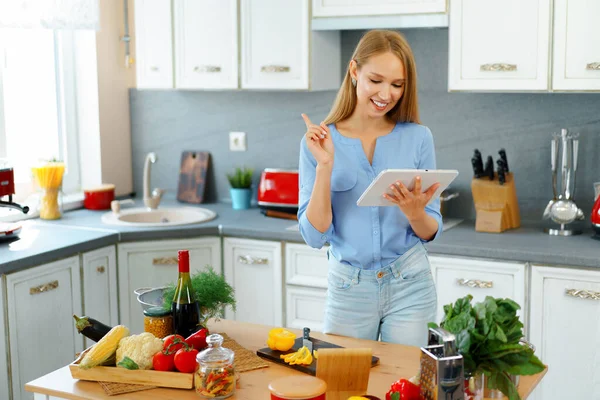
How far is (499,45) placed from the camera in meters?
3.35

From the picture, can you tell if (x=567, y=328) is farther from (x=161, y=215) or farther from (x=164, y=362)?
(x=161, y=215)

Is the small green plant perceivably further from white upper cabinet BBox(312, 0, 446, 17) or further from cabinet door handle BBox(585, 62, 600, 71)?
cabinet door handle BBox(585, 62, 600, 71)

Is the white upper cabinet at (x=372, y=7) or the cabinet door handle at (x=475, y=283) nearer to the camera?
the cabinet door handle at (x=475, y=283)

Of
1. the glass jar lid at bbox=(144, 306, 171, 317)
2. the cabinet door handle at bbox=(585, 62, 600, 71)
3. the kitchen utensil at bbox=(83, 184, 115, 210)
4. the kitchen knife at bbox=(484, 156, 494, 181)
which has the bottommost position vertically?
the glass jar lid at bbox=(144, 306, 171, 317)

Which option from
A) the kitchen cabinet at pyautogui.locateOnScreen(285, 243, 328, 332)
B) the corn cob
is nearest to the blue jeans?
the corn cob

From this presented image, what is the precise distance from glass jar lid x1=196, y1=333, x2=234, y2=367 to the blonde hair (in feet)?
3.03

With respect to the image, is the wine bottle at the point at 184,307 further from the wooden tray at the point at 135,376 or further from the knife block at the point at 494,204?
the knife block at the point at 494,204

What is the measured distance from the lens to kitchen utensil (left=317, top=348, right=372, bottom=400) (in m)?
1.84

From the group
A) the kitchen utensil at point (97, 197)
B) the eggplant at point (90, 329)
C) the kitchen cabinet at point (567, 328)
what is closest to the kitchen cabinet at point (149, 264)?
the kitchen utensil at point (97, 197)

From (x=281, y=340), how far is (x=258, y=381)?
172mm

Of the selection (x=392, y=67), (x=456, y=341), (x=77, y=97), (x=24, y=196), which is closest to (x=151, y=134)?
(x=77, y=97)

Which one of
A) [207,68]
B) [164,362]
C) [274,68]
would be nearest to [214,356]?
[164,362]

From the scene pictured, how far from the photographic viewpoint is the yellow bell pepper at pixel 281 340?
2113 millimetres

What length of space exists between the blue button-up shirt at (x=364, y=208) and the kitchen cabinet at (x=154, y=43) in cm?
180
